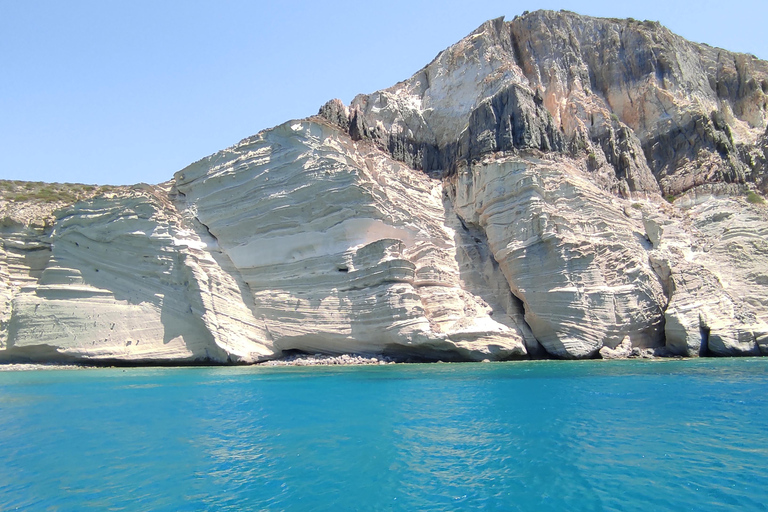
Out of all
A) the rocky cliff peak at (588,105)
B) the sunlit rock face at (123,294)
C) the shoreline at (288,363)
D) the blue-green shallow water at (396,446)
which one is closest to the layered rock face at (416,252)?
the sunlit rock face at (123,294)

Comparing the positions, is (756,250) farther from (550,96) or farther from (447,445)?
(447,445)

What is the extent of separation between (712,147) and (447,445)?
32.1 m

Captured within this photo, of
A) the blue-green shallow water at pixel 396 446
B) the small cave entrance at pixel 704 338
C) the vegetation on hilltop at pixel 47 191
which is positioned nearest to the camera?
the blue-green shallow water at pixel 396 446

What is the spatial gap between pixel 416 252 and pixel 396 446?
20.6 meters

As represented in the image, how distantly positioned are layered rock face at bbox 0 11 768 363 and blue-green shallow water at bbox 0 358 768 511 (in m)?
9.46

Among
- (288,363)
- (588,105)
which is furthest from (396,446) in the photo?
(588,105)

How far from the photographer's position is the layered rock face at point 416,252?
82.8 ft

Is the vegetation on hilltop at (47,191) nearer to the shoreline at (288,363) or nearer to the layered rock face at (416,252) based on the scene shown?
the layered rock face at (416,252)

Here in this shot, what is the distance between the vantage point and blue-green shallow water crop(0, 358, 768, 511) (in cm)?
651

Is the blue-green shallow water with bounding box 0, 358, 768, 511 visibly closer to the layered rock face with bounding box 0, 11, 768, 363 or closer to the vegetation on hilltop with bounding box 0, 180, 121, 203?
the layered rock face with bounding box 0, 11, 768, 363

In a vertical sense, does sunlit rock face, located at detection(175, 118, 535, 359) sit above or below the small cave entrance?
above

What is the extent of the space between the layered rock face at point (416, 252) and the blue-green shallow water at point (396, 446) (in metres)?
9.46

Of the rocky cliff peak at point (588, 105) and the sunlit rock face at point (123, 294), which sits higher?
the rocky cliff peak at point (588, 105)

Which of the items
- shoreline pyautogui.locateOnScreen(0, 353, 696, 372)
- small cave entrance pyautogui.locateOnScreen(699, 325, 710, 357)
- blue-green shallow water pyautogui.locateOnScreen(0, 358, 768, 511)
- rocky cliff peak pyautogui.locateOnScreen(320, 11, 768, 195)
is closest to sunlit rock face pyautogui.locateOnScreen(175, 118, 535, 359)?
shoreline pyautogui.locateOnScreen(0, 353, 696, 372)
